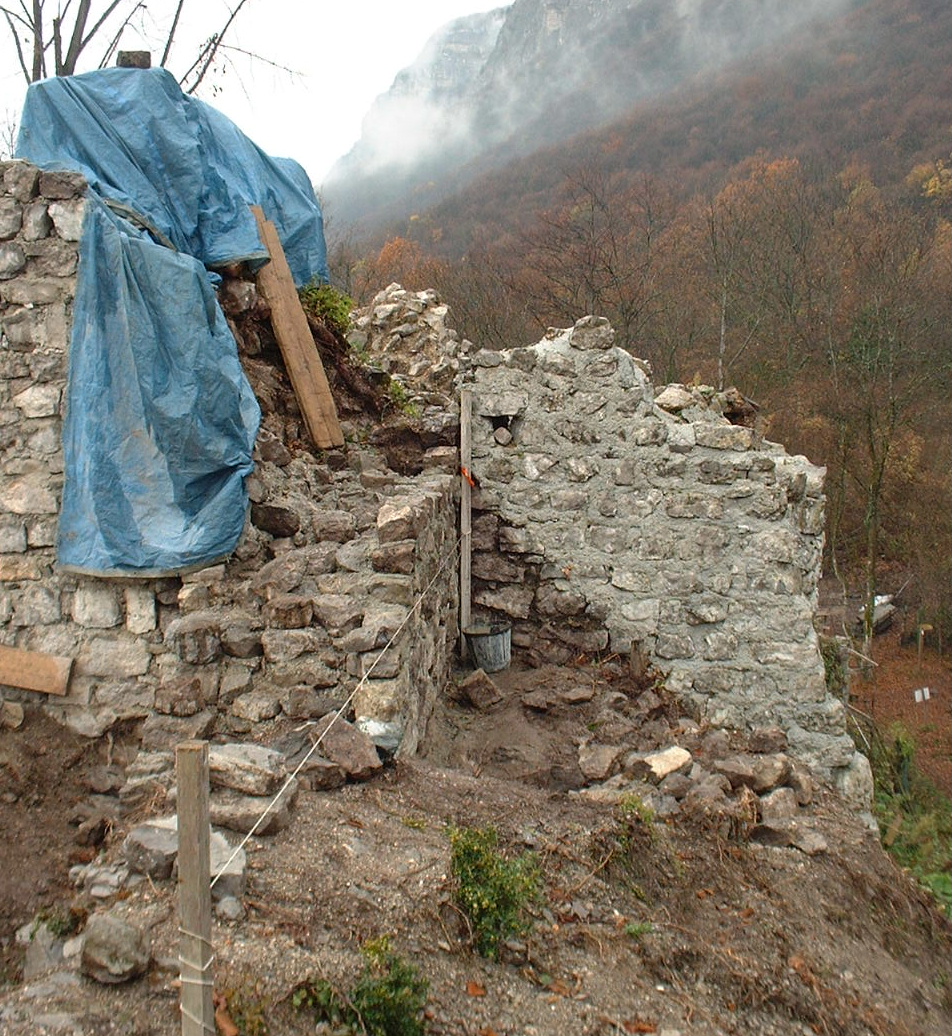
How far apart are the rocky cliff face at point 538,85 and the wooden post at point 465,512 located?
30.7 m

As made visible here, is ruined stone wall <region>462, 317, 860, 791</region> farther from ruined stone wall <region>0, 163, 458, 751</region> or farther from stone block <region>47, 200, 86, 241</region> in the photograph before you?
stone block <region>47, 200, 86, 241</region>

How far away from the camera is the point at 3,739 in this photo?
152 inches

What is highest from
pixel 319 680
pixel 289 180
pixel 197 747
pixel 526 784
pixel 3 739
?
pixel 289 180

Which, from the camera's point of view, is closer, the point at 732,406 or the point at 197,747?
the point at 197,747

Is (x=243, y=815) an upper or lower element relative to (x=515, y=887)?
upper

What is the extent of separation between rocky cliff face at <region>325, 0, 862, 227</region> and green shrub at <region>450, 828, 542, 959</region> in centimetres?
3443

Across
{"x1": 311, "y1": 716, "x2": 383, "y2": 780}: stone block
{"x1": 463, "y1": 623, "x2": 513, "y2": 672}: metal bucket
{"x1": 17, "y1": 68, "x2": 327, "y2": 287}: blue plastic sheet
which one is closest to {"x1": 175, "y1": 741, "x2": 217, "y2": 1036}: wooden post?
{"x1": 311, "y1": 716, "x2": 383, "y2": 780}: stone block

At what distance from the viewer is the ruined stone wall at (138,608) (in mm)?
3836

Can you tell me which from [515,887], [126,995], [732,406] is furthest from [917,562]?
[126,995]

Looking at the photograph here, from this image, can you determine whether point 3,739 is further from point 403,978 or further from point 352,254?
point 352,254

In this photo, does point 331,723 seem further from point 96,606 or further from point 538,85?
point 538,85

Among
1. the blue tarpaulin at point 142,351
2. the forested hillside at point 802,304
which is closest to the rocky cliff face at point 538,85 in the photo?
the forested hillside at point 802,304

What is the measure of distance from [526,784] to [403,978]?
6.32 feet

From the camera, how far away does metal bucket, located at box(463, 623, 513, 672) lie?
5.76m
